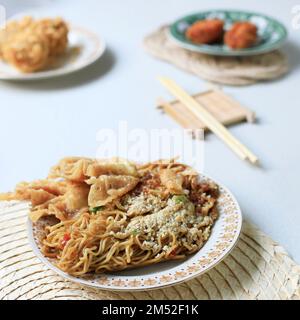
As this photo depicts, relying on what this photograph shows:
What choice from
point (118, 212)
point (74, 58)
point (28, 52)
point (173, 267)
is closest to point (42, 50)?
point (28, 52)

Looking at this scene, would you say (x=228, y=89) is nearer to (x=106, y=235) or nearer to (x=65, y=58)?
(x=65, y=58)

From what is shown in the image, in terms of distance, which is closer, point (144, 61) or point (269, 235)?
point (269, 235)

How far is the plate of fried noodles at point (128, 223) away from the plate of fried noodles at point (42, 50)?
0.78 m

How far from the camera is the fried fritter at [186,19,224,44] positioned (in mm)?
2113

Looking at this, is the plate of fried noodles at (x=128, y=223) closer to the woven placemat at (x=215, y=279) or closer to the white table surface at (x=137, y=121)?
the woven placemat at (x=215, y=279)

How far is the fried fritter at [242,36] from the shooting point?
2.04 metres

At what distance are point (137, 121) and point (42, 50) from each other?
50 centimetres

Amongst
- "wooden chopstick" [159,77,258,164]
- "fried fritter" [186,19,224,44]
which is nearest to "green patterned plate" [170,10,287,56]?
"fried fritter" [186,19,224,44]

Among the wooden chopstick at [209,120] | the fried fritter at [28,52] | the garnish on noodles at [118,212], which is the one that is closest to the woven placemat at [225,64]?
the wooden chopstick at [209,120]

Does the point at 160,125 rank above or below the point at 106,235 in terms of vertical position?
below
